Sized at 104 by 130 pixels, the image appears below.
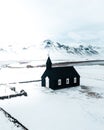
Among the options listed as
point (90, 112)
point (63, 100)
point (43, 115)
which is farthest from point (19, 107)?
point (90, 112)

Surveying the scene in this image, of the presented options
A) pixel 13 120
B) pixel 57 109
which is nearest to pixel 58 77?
pixel 57 109

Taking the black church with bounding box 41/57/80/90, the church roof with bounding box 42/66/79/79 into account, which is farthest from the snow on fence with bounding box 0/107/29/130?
the church roof with bounding box 42/66/79/79

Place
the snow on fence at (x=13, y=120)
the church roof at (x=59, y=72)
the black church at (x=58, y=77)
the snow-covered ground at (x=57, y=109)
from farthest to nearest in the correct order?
the church roof at (x=59, y=72) → the black church at (x=58, y=77) → the snow-covered ground at (x=57, y=109) → the snow on fence at (x=13, y=120)

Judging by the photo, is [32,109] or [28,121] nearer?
[28,121]

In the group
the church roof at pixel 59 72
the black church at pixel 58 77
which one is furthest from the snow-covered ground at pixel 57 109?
the church roof at pixel 59 72

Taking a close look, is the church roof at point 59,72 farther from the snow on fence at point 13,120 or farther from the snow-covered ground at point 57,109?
the snow on fence at point 13,120

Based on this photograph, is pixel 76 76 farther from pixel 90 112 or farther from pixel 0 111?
pixel 0 111

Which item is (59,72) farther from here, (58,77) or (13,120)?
(13,120)

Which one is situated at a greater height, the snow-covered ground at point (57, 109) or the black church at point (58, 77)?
the black church at point (58, 77)

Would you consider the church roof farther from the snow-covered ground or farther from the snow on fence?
the snow on fence
